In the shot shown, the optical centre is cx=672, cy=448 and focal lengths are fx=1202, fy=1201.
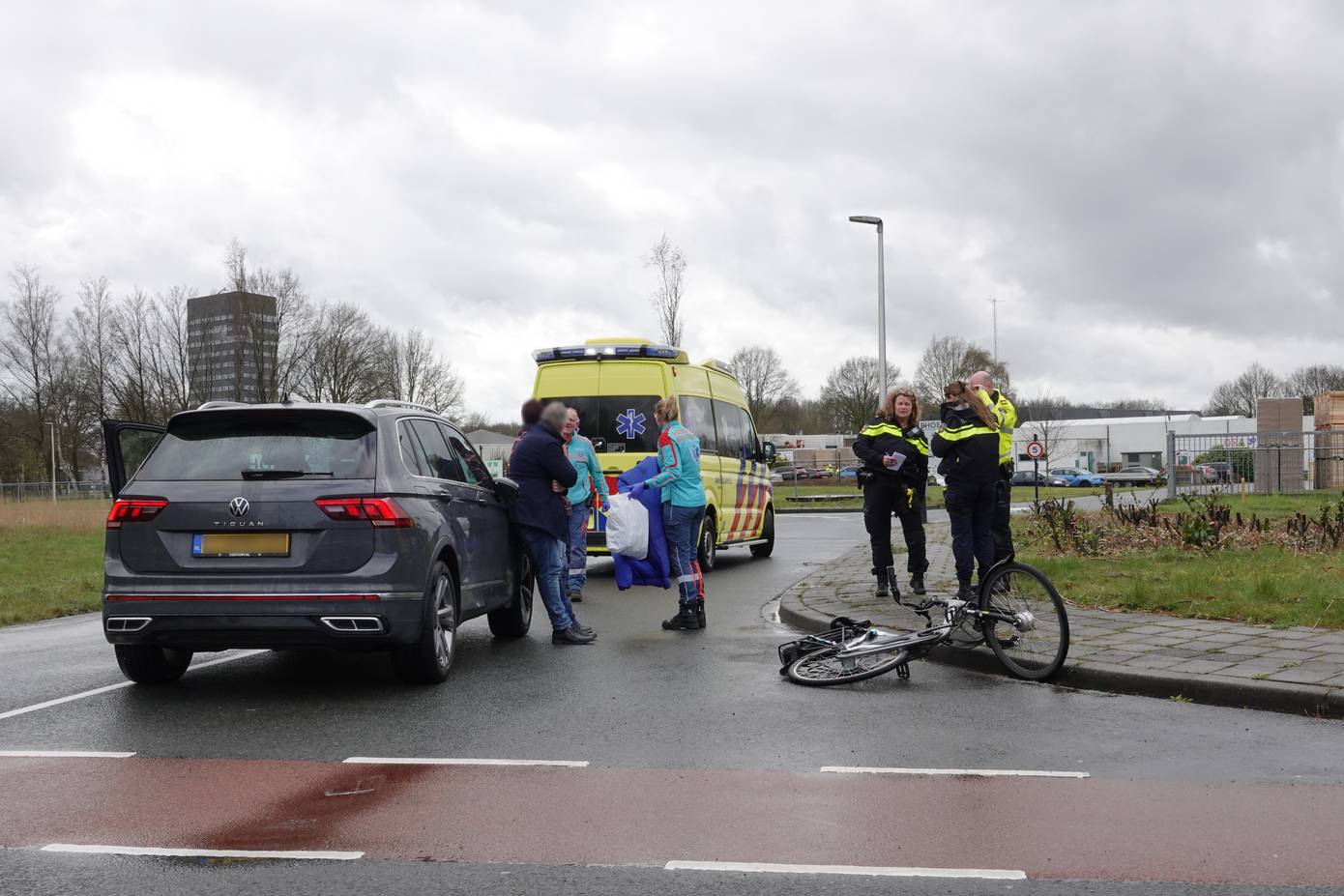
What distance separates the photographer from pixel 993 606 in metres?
7.36

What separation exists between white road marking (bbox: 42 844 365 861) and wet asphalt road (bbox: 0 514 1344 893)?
0.07 meters

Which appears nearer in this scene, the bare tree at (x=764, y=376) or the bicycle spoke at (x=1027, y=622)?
the bicycle spoke at (x=1027, y=622)

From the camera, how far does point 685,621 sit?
948cm

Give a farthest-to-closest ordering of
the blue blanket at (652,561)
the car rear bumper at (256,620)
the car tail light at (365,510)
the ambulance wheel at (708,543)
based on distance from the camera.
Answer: the ambulance wheel at (708,543)
the blue blanket at (652,561)
the car tail light at (365,510)
the car rear bumper at (256,620)

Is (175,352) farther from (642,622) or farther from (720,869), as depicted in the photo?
(720,869)

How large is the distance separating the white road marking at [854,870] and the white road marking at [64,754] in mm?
2956

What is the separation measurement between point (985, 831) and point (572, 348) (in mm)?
10248

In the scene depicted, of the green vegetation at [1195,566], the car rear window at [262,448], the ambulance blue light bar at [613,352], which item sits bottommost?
the green vegetation at [1195,566]

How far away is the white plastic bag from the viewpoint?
10.7 m

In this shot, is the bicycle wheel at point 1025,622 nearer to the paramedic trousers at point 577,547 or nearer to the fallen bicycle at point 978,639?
the fallen bicycle at point 978,639

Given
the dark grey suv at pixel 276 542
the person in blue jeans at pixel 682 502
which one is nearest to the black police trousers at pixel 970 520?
the person in blue jeans at pixel 682 502

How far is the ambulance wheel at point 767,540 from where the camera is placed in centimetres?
1706

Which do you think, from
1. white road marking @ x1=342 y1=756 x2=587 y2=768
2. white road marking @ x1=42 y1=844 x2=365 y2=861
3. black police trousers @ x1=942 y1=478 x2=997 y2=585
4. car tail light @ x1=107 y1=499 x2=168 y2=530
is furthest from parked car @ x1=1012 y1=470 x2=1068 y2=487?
white road marking @ x1=42 y1=844 x2=365 y2=861

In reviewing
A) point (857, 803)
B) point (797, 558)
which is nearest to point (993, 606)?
point (857, 803)
